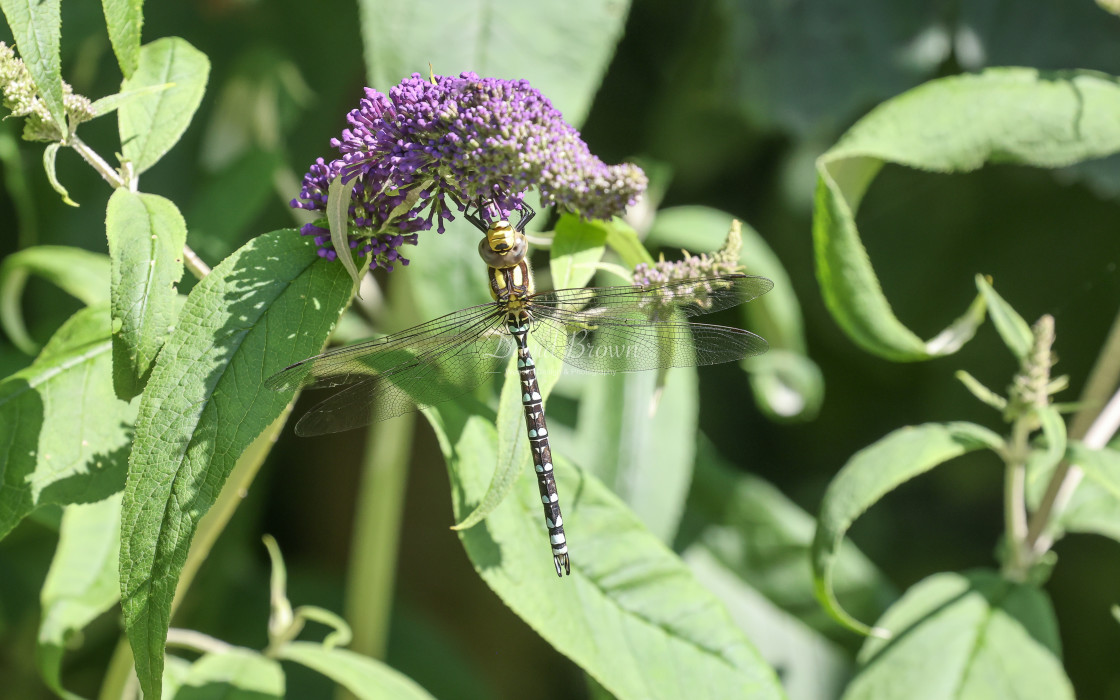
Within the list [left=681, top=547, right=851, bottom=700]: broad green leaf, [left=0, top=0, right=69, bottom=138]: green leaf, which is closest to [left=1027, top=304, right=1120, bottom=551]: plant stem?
[left=681, top=547, right=851, bottom=700]: broad green leaf

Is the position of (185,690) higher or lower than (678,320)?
lower

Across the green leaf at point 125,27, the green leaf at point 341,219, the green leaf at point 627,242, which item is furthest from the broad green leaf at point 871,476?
the green leaf at point 125,27

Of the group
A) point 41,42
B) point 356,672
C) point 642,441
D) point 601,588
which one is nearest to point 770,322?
point 642,441

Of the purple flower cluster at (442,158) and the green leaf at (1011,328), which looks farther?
the green leaf at (1011,328)

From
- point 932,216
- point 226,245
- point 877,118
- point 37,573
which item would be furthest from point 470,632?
point 877,118

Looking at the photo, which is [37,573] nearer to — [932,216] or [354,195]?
[354,195]

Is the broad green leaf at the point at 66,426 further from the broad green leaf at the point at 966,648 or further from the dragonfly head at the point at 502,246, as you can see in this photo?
the broad green leaf at the point at 966,648
